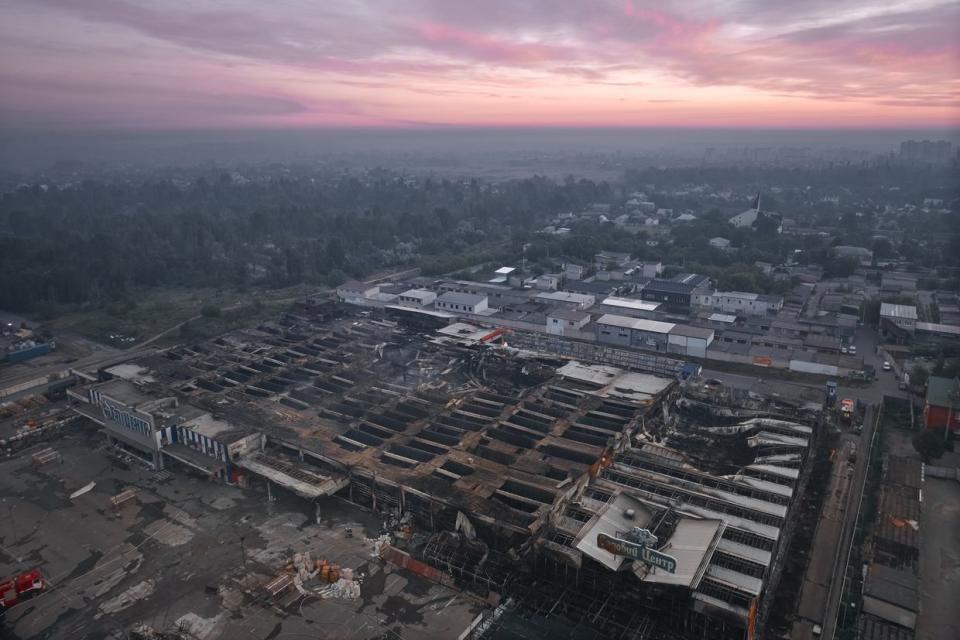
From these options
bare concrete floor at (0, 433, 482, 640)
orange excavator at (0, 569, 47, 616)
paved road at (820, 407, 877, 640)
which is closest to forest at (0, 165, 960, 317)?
paved road at (820, 407, 877, 640)

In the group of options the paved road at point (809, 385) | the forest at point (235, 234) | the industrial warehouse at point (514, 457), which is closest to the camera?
the industrial warehouse at point (514, 457)

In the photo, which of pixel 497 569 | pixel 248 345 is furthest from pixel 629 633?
pixel 248 345

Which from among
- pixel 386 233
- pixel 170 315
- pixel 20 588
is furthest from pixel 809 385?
pixel 386 233

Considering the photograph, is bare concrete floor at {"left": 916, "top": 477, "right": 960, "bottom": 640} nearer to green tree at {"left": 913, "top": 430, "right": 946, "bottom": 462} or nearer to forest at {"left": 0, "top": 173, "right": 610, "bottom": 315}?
green tree at {"left": 913, "top": 430, "right": 946, "bottom": 462}

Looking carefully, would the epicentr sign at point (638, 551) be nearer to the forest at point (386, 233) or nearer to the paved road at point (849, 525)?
the paved road at point (849, 525)

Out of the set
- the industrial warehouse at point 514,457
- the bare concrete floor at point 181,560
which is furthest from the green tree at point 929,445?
the bare concrete floor at point 181,560

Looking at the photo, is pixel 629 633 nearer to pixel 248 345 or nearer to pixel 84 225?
pixel 248 345
